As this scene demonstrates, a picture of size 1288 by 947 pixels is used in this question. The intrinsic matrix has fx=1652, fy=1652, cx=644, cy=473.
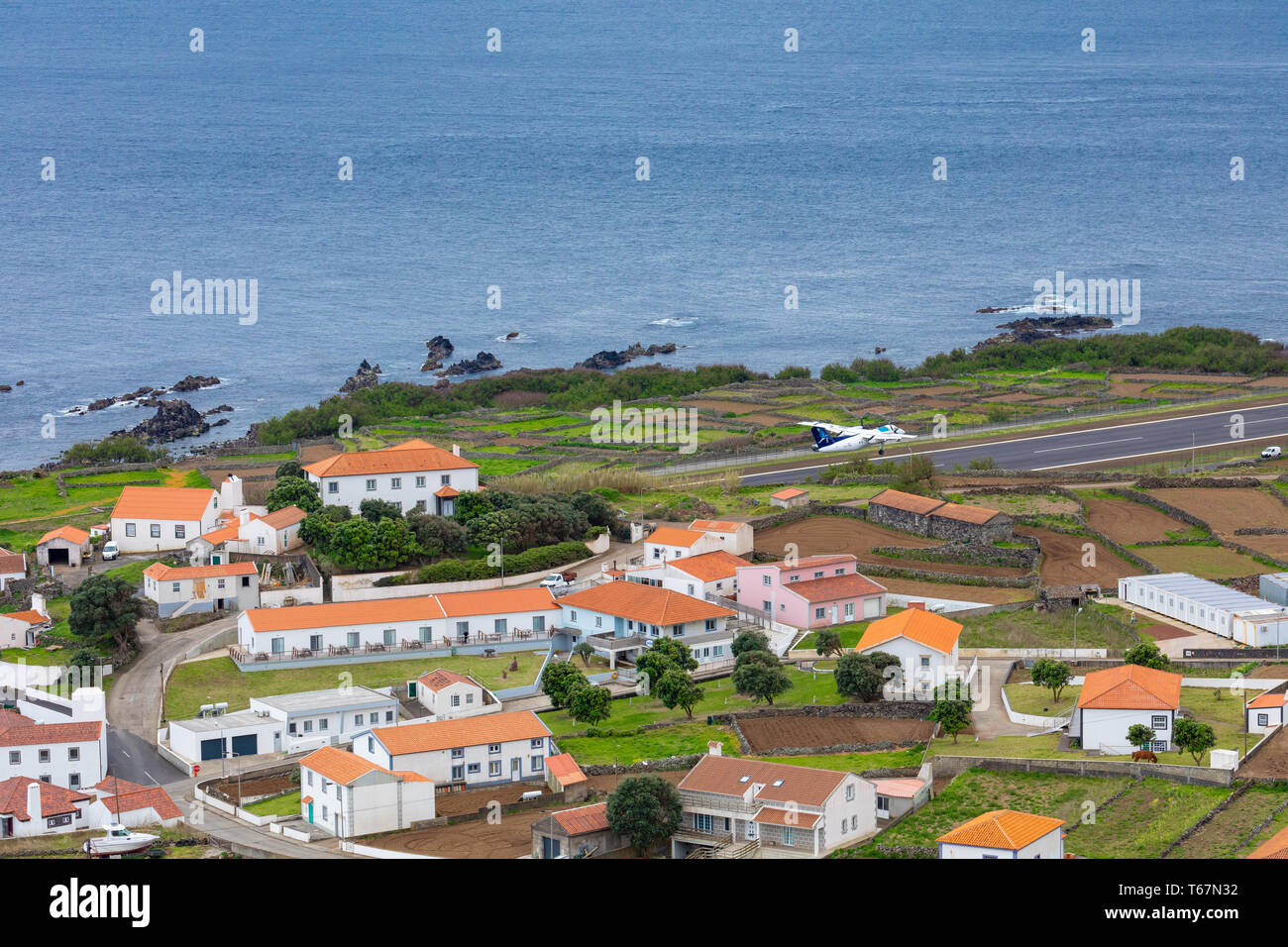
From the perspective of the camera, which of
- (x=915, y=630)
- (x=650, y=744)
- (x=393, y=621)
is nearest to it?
(x=650, y=744)

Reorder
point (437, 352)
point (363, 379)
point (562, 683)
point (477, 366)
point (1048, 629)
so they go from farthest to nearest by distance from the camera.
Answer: point (437, 352) → point (477, 366) → point (363, 379) → point (1048, 629) → point (562, 683)

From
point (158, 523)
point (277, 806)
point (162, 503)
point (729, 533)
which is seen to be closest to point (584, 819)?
point (277, 806)

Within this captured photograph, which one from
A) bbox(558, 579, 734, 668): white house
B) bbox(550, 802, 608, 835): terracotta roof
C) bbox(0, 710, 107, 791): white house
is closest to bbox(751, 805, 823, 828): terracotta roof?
bbox(550, 802, 608, 835): terracotta roof

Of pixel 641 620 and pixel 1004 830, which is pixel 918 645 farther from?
pixel 1004 830

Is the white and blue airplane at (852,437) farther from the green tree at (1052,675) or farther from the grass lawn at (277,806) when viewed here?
the grass lawn at (277,806)
